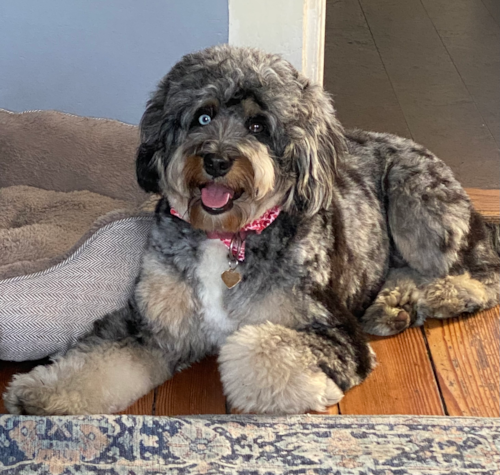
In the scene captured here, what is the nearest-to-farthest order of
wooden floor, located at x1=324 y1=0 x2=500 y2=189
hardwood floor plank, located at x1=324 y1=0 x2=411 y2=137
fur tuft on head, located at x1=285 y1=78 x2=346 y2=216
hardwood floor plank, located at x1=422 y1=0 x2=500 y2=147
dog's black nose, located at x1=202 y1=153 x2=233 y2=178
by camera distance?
dog's black nose, located at x1=202 y1=153 x2=233 y2=178
fur tuft on head, located at x1=285 y1=78 x2=346 y2=216
wooden floor, located at x1=324 y1=0 x2=500 y2=189
hardwood floor plank, located at x1=324 y1=0 x2=411 y2=137
hardwood floor plank, located at x1=422 y1=0 x2=500 y2=147

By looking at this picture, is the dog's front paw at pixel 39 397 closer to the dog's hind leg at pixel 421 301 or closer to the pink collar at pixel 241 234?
the pink collar at pixel 241 234

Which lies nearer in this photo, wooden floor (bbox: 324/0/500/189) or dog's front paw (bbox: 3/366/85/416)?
dog's front paw (bbox: 3/366/85/416)

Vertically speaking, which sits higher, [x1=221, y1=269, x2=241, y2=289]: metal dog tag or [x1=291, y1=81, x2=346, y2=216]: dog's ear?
[x1=291, y1=81, x2=346, y2=216]: dog's ear

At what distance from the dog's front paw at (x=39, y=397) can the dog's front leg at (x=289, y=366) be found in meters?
0.47

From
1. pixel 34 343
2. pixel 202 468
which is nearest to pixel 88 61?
pixel 34 343

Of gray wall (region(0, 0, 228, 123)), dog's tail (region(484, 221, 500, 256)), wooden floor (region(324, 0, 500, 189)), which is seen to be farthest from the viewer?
wooden floor (region(324, 0, 500, 189))

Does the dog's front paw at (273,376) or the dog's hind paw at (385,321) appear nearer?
the dog's front paw at (273,376)

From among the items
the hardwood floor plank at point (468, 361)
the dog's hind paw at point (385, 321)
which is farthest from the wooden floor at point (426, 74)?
the dog's hind paw at point (385, 321)

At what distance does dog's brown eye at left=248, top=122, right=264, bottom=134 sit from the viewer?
1.99m

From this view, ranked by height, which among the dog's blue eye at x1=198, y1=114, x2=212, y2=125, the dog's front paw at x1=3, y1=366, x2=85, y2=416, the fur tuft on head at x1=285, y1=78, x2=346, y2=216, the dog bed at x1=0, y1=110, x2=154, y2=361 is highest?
the dog's blue eye at x1=198, y1=114, x2=212, y2=125

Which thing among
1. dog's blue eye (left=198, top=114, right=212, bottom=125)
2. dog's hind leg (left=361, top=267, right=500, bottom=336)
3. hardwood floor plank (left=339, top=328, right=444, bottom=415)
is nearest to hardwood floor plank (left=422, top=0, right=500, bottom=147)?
dog's hind leg (left=361, top=267, right=500, bottom=336)

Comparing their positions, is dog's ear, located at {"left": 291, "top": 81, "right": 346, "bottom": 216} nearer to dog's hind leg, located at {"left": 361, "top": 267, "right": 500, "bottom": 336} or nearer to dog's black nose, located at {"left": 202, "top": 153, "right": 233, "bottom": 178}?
dog's black nose, located at {"left": 202, "top": 153, "right": 233, "bottom": 178}

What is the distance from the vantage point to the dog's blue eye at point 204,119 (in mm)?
1988

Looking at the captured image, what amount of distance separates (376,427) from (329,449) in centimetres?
18
